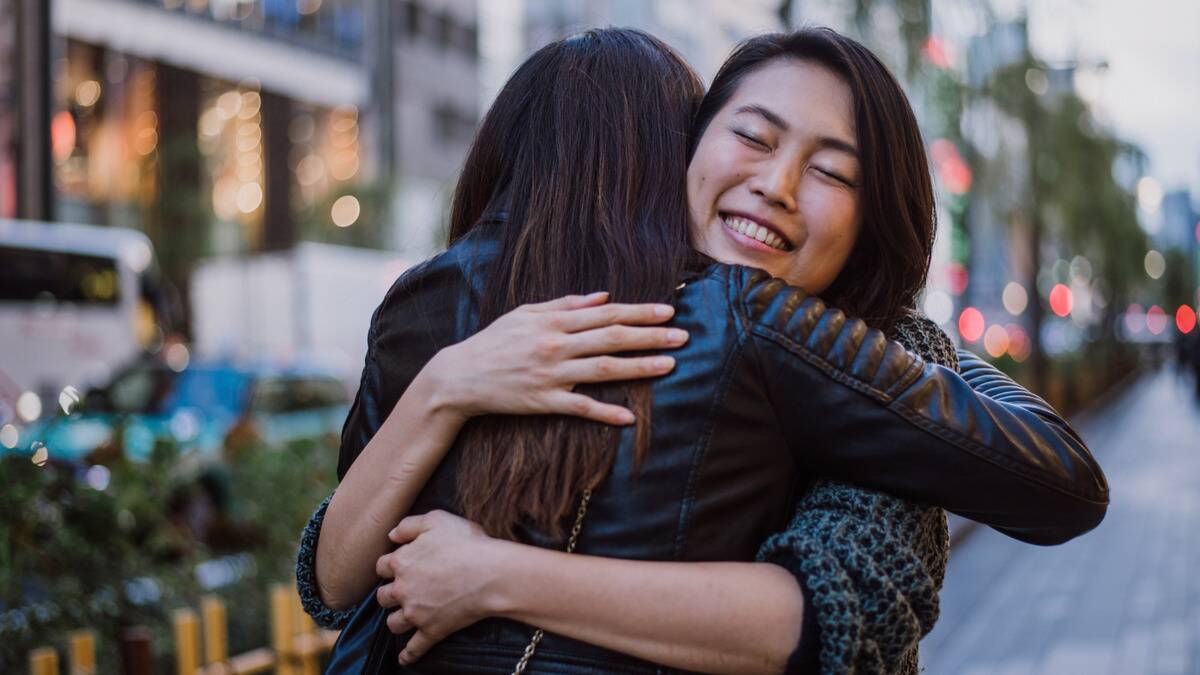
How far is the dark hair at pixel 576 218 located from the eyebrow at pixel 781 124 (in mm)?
99

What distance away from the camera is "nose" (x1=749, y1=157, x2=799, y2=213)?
192 cm

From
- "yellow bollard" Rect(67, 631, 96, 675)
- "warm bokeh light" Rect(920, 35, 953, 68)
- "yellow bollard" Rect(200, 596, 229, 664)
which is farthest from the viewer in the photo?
"warm bokeh light" Rect(920, 35, 953, 68)

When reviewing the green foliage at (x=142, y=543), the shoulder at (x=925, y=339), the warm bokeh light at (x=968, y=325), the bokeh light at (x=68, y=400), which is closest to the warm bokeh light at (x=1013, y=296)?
the warm bokeh light at (x=968, y=325)

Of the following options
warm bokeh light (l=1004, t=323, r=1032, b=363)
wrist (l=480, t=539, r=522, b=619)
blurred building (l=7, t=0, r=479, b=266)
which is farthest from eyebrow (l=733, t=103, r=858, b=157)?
blurred building (l=7, t=0, r=479, b=266)

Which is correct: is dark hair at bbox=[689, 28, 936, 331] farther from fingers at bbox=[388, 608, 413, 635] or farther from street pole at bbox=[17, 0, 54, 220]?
street pole at bbox=[17, 0, 54, 220]

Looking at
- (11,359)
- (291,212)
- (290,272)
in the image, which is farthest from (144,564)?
(291,212)

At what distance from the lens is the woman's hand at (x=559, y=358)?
1.69 m

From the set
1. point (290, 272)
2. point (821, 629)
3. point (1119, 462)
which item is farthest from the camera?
point (290, 272)

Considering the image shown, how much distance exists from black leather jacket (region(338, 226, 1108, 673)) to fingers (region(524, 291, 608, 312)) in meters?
0.11

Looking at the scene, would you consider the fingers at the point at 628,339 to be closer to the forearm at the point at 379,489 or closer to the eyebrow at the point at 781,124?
the forearm at the point at 379,489

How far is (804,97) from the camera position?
1.97 meters

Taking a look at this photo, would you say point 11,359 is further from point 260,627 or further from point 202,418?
point 260,627

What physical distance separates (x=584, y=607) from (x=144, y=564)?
4078mm

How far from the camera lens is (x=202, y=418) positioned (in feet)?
41.5
